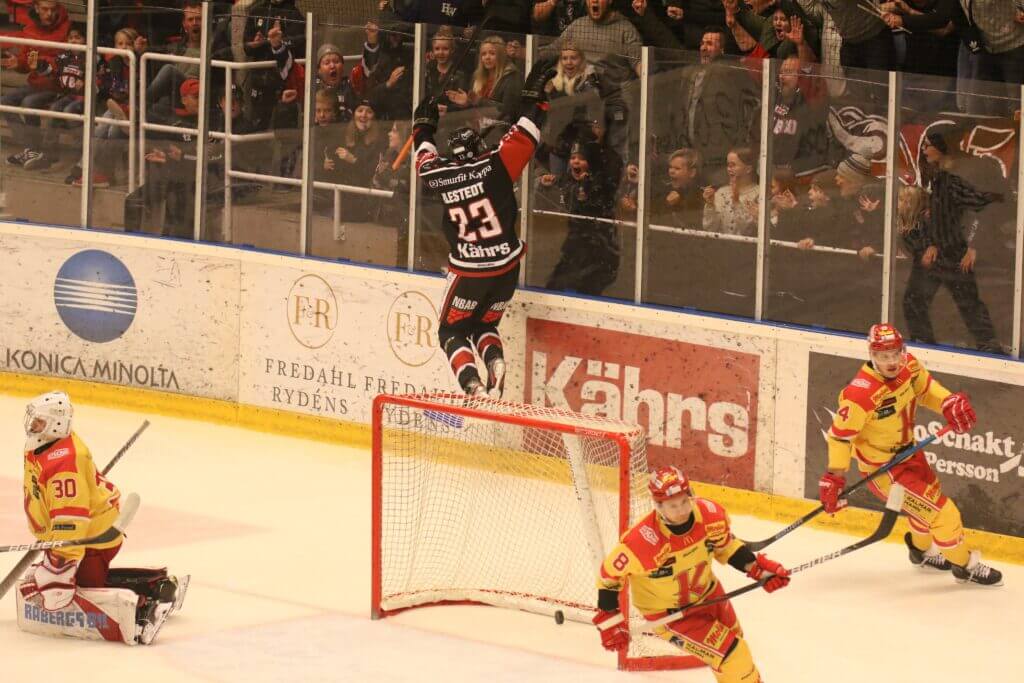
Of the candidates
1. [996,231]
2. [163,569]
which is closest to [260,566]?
[163,569]

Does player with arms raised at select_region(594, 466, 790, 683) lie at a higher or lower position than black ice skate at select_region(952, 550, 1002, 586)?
higher

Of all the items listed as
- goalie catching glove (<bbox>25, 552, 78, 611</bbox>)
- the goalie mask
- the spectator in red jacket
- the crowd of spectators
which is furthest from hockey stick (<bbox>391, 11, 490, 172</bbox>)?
goalie catching glove (<bbox>25, 552, 78, 611</bbox>)

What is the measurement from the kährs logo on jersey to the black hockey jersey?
0.56 metres

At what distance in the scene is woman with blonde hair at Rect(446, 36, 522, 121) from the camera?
1167 cm

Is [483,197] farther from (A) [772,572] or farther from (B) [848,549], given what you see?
(A) [772,572]

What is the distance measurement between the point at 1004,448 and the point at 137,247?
5.77m

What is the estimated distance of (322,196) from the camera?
12.6 meters

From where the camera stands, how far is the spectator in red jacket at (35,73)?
1336 centimetres

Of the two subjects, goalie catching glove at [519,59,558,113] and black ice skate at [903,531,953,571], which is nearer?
black ice skate at [903,531,953,571]

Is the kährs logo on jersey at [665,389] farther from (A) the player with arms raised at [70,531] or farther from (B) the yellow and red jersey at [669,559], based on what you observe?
(B) the yellow and red jersey at [669,559]

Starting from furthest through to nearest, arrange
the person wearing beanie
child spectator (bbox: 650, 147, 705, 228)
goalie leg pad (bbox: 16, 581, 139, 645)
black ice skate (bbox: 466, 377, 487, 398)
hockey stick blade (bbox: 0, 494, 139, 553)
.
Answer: the person wearing beanie, black ice skate (bbox: 466, 377, 487, 398), child spectator (bbox: 650, 147, 705, 228), goalie leg pad (bbox: 16, 581, 139, 645), hockey stick blade (bbox: 0, 494, 139, 553)

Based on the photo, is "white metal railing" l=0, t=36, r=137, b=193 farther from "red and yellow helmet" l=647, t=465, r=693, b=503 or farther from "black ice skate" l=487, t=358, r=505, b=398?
"red and yellow helmet" l=647, t=465, r=693, b=503

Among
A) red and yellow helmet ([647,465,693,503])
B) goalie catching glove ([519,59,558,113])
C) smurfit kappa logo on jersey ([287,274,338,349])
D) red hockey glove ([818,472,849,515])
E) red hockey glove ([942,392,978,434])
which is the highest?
goalie catching glove ([519,59,558,113])

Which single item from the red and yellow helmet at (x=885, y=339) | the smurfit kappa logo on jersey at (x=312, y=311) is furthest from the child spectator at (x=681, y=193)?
the smurfit kappa logo on jersey at (x=312, y=311)
